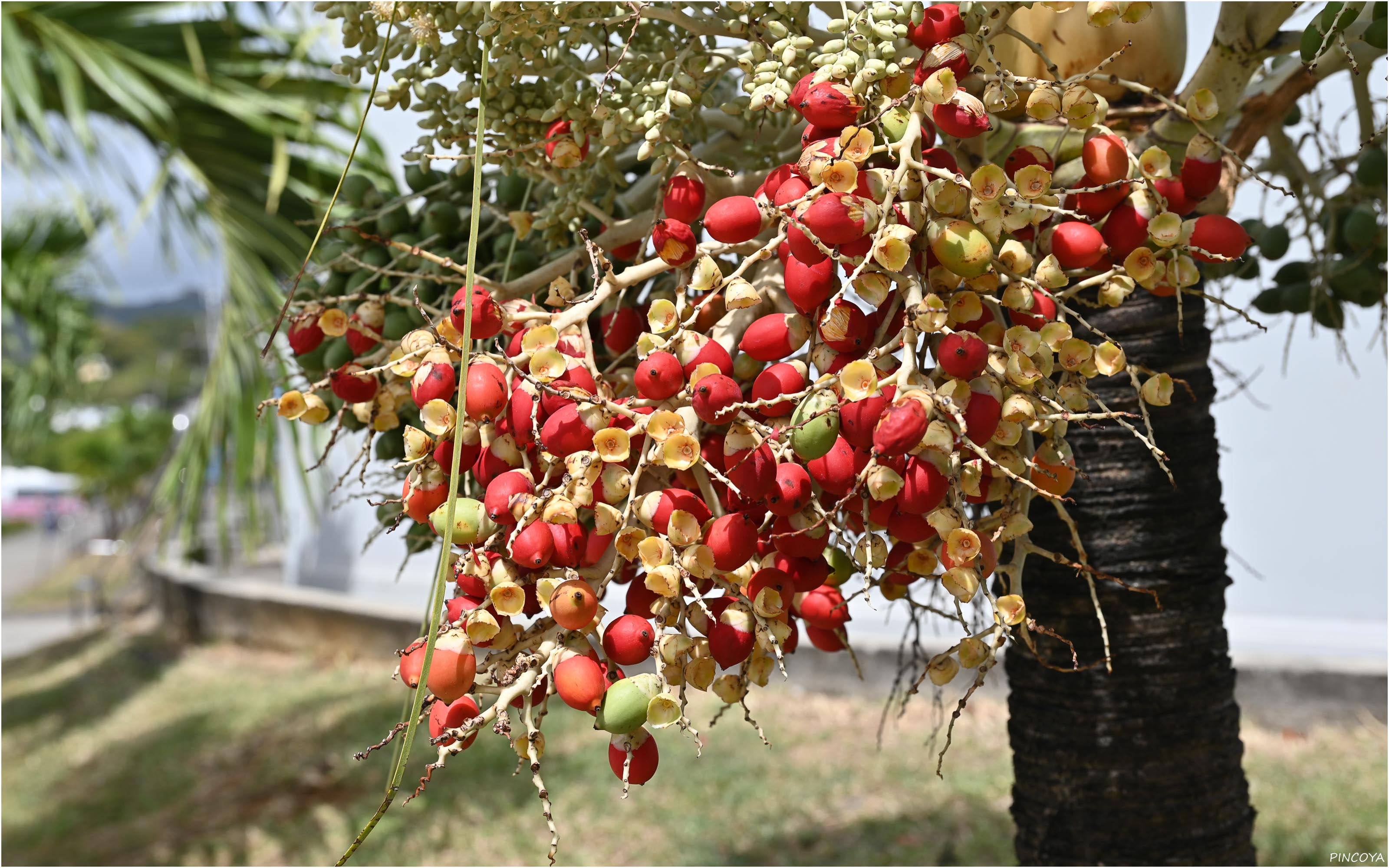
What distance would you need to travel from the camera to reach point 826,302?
2.24 feet

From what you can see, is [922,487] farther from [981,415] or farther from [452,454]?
[452,454]

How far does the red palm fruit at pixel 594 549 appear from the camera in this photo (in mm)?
665

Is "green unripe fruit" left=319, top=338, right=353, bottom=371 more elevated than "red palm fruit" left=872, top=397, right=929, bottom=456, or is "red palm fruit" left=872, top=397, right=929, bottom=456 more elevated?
"green unripe fruit" left=319, top=338, right=353, bottom=371

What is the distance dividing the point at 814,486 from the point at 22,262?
5746mm

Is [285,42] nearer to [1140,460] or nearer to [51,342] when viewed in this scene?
[1140,460]

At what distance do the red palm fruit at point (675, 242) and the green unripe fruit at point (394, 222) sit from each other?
338 millimetres

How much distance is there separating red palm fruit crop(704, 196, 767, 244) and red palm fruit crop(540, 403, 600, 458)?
0.37ft

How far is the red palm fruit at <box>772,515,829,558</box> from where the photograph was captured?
0.66 m

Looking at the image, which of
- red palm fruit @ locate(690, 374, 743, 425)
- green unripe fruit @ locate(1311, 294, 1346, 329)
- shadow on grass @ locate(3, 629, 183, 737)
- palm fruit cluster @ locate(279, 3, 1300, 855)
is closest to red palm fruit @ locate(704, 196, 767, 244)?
palm fruit cluster @ locate(279, 3, 1300, 855)

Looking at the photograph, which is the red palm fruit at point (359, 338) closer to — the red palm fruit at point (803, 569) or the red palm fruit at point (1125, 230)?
the red palm fruit at point (803, 569)

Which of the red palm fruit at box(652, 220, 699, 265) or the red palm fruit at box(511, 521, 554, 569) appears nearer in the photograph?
the red palm fruit at box(511, 521, 554, 569)

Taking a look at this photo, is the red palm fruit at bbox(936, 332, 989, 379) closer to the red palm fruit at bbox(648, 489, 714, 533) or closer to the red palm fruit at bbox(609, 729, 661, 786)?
the red palm fruit at bbox(648, 489, 714, 533)

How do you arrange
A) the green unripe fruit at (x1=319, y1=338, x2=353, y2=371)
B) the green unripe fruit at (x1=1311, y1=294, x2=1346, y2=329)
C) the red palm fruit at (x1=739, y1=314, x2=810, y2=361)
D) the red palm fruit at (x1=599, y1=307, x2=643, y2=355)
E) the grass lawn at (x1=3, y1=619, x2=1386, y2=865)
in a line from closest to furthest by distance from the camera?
the red palm fruit at (x1=739, y1=314, x2=810, y2=361) < the red palm fruit at (x1=599, y1=307, x2=643, y2=355) < the green unripe fruit at (x1=319, y1=338, x2=353, y2=371) < the green unripe fruit at (x1=1311, y1=294, x2=1346, y2=329) < the grass lawn at (x1=3, y1=619, x2=1386, y2=865)

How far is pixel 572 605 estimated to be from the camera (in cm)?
61
